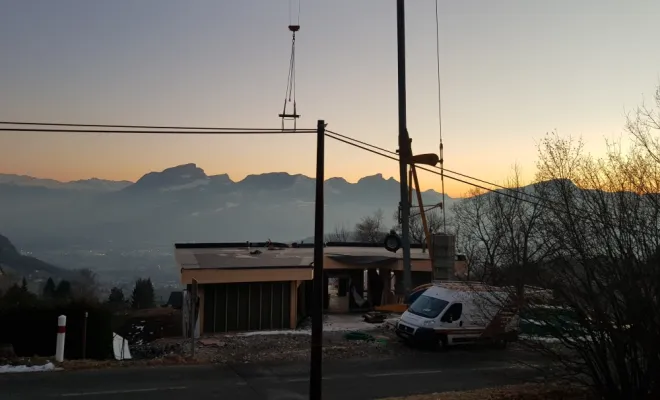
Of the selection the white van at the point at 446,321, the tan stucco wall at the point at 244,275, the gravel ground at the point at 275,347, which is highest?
the tan stucco wall at the point at 244,275

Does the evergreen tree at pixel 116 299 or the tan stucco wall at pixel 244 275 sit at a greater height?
the tan stucco wall at pixel 244 275

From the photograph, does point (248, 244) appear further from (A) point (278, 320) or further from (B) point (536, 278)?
(B) point (536, 278)

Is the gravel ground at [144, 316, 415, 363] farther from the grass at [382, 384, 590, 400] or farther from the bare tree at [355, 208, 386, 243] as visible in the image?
the bare tree at [355, 208, 386, 243]

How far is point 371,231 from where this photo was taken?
9400 cm

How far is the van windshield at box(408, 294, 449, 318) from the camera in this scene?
16.2 m

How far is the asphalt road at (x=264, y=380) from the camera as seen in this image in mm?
10328

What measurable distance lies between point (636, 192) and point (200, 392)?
843 cm

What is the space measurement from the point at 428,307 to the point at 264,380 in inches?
256

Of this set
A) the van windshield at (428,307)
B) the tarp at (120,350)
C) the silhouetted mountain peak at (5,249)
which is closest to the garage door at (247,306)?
the tarp at (120,350)

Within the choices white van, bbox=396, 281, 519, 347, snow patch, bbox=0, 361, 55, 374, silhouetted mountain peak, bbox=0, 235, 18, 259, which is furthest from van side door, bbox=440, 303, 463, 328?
silhouetted mountain peak, bbox=0, 235, 18, 259

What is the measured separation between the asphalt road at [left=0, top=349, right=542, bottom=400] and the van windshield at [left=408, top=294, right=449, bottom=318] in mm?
1891

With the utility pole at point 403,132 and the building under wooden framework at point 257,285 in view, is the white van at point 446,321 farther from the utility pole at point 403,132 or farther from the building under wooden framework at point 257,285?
the building under wooden framework at point 257,285

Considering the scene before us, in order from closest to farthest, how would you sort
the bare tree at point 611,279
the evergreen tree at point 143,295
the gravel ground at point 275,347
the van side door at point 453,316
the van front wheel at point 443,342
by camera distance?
the bare tree at point 611,279 → the gravel ground at point 275,347 → the van front wheel at point 443,342 → the van side door at point 453,316 → the evergreen tree at point 143,295

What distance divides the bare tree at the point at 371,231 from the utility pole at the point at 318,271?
215 feet
